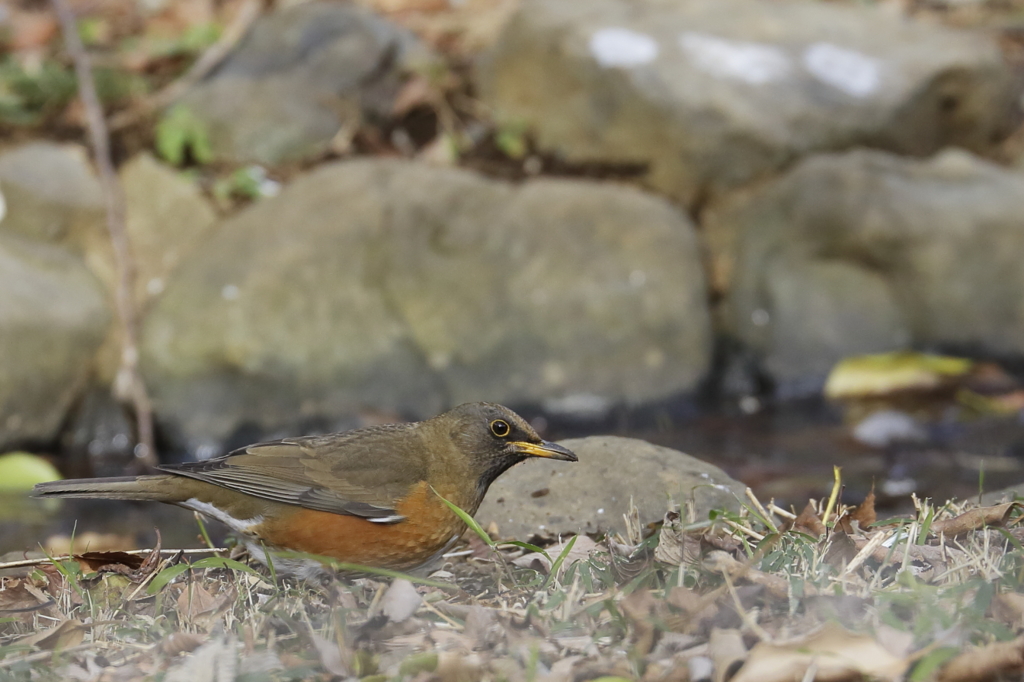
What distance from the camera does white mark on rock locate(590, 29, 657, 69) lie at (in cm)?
895

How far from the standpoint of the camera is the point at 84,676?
2930 mm

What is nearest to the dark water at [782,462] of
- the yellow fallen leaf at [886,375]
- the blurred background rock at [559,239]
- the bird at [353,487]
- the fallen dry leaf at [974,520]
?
the blurred background rock at [559,239]

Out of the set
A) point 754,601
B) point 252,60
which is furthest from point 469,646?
point 252,60

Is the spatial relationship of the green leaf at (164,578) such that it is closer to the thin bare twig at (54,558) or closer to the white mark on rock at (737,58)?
the thin bare twig at (54,558)

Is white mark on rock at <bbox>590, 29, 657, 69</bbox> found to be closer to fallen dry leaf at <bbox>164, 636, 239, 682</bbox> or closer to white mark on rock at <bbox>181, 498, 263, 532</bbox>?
white mark on rock at <bbox>181, 498, 263, 532</bbox>

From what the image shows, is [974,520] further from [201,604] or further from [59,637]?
[59,637]

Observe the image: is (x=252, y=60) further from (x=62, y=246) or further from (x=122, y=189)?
(x=62, y=246)

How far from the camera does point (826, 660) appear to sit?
251 cm

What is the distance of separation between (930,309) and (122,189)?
20.5 ft

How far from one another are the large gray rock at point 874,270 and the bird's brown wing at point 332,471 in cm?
493

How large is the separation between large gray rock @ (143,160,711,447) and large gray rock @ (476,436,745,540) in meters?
3.43

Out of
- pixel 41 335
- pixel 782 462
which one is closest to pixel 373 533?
pixel 782 462

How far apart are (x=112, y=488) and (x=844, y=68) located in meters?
7.34

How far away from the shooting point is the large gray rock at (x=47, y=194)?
816cm
